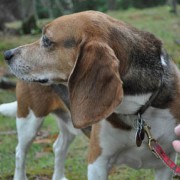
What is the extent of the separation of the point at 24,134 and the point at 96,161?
157cm

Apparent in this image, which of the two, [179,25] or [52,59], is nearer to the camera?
[52,59]

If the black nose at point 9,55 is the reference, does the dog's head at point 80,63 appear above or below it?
above

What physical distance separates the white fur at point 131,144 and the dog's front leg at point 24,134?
138 cm

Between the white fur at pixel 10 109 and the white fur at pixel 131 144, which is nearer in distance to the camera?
the white fur at pixel 131 144

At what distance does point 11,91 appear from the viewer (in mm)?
10312

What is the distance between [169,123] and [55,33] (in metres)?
1.14

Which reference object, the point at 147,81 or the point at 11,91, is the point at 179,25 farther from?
the point at 147,81

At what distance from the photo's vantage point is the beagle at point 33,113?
5906 millimetres

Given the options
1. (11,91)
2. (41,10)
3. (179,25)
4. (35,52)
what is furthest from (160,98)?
(41,10)

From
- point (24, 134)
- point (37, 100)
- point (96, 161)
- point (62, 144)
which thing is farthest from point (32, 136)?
point (96, 161)

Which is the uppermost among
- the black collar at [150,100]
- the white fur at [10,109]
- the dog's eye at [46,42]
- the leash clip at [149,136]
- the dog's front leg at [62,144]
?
the dog's eye at [46,42]

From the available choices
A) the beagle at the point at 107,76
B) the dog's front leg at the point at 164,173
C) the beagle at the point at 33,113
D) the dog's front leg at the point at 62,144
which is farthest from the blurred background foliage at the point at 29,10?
the beagle at the point at 107,76

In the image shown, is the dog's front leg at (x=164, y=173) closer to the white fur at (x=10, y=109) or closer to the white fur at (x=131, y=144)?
the white fur at (x=131, y=144)

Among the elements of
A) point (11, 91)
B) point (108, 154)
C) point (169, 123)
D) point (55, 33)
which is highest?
point (55, 33)
